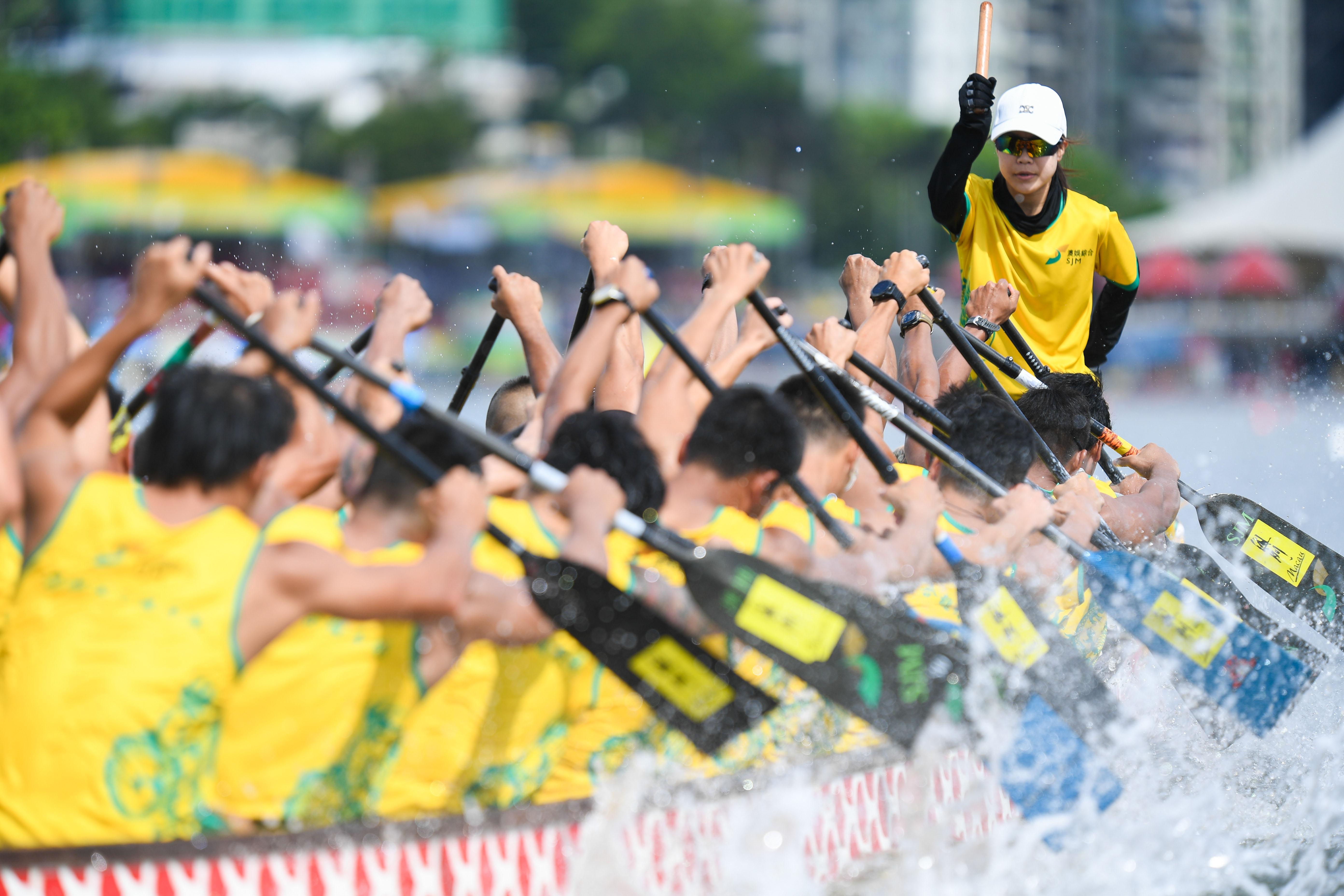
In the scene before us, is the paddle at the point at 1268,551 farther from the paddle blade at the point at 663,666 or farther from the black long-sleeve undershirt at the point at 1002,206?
the paddle blade at the point at 663,666

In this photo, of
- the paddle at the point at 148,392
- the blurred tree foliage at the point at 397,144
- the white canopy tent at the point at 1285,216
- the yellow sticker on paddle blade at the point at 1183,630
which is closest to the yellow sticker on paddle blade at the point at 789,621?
the yellow sticker on paddle blade at the point at 1183,630

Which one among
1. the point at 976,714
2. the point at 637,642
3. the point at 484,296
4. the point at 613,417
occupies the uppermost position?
the point at 613,417

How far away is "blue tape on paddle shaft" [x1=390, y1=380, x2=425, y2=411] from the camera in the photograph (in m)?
3.89

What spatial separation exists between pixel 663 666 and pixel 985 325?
3020 millimetres

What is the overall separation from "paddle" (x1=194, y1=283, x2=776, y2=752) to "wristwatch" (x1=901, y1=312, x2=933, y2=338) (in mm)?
2600

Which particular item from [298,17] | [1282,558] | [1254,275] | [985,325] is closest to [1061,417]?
[985,325]

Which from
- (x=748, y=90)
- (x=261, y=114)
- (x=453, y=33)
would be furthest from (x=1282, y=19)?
(x=453, y=33)

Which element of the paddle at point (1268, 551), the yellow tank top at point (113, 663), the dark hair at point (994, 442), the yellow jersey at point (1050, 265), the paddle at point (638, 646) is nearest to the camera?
the yellow tank top at point (113, 663)

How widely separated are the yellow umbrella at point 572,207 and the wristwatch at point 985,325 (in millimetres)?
22860

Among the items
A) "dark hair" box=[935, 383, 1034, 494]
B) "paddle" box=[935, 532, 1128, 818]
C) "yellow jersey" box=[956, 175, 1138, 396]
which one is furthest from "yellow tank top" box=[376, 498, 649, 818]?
"yellow jersey" box=[956, 175, 1138, 396]

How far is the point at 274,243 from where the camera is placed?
1335 inches

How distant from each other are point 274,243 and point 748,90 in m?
25.1

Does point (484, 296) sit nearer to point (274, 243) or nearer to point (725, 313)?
point (274, 243)

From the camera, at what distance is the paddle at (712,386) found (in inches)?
155
